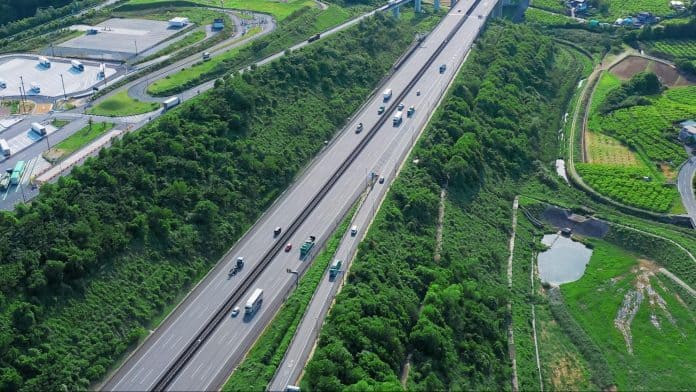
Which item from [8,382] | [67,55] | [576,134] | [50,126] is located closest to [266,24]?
[67,55]

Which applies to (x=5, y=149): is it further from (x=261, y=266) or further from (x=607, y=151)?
(x=607, y=151)

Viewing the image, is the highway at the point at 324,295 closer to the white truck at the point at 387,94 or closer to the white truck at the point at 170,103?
the white truck at the point at 387,94

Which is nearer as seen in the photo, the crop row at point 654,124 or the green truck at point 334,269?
the green truck at point 334,269

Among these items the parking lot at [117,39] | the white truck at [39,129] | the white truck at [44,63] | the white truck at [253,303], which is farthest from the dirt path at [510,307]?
the white truck at [44,63]

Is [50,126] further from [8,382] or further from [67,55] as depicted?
[8,382]

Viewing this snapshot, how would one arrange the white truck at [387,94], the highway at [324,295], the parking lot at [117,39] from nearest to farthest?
the highway at [324,295]
the white truck at [387,94]
the parking lot at [117,39]

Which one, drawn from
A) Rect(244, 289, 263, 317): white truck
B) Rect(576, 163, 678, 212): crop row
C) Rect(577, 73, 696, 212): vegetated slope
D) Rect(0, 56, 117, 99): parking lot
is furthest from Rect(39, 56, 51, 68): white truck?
Rect(577, 73, 696, 212): vegetated slope

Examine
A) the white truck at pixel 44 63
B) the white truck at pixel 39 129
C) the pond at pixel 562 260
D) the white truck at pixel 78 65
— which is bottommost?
the pond at pixel 562 260
